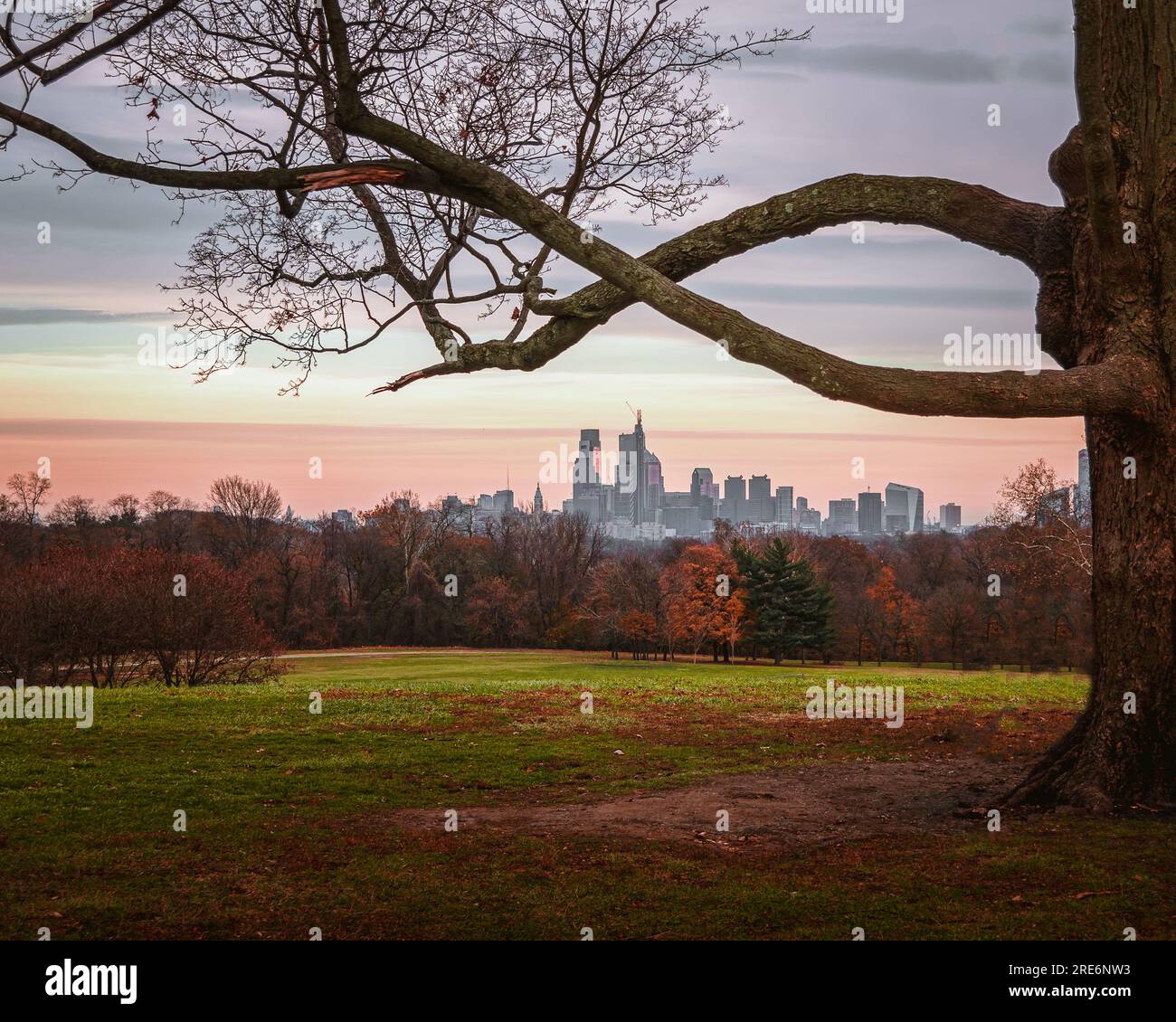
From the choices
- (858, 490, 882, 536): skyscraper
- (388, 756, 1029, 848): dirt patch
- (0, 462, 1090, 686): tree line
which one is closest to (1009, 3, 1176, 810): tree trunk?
(388, 756, 1029, 848): dirt patch

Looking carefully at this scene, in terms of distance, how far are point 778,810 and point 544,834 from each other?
225 centimetres

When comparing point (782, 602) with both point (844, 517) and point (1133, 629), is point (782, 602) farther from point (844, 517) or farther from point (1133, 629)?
point (844, 517)

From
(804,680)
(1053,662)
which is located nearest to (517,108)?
(804,680)

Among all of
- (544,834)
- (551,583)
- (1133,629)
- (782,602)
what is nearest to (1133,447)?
(1133,629)

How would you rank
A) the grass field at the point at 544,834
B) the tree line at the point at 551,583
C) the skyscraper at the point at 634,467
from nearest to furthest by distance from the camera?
the grass field at the point at 544,834 → the tree line at the point at 551,583 → the skyscraper at the point at 634,467

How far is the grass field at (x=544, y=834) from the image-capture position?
5785 millimetres

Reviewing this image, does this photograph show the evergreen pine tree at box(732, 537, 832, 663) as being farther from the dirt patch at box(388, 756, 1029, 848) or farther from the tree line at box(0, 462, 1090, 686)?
the dirt patch at box(388, 756, 1029, 848)

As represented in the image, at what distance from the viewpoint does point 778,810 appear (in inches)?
348

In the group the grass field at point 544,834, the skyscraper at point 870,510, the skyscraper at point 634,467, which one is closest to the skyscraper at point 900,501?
the skyscraper at point 870,510

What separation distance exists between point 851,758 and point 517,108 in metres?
8.50

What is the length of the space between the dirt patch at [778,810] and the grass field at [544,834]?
0.13ft

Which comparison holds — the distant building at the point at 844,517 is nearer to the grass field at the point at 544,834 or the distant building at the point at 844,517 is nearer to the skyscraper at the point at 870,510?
the skyscraper at the point at 870,510

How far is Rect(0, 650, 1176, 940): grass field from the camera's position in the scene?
5.79 metres

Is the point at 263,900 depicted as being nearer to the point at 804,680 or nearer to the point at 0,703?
the point at 0,703
